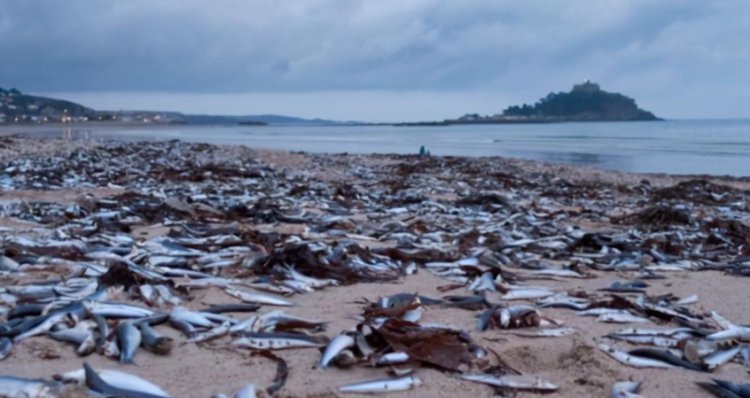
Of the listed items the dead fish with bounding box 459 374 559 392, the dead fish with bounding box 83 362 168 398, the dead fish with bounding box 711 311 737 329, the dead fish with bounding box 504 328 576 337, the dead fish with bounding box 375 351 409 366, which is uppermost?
the dead fish with bounding box 83 362 168 398

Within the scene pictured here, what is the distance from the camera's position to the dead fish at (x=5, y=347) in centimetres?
343

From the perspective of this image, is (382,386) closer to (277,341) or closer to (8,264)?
(277,341)

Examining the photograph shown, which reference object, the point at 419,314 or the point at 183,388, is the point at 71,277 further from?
the point at 419,314

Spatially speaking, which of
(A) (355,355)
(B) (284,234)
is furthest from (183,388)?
(B) (284,234)

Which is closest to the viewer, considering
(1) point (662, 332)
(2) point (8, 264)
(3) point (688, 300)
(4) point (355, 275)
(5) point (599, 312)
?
(1) point (662, 332)

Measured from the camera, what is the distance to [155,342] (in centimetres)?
365

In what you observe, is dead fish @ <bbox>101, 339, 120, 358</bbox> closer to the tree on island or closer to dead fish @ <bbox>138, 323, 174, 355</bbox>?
dead fish @ <bbox>138, 323, 174, 355</bbox>

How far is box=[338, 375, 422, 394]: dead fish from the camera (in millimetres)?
3252

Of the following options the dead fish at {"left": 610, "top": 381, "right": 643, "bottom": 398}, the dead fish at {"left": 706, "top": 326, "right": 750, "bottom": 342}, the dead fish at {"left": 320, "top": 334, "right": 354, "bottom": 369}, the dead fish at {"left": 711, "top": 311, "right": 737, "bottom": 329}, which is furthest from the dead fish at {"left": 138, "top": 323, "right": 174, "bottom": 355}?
the dead fish at {"left": 711, "top": 311, "right": 737, "bottom": 329}

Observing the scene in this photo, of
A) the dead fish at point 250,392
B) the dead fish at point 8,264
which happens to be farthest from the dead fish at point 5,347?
the dead fish at point 8,264

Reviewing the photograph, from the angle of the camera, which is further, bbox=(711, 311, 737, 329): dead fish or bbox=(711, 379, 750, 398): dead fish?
bbox=(711, 311, 737, 329): dead fish

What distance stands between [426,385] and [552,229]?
5431 millimetres

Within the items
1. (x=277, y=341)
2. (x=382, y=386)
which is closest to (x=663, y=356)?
(x=382, y=386)

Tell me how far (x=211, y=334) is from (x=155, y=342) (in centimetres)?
36
